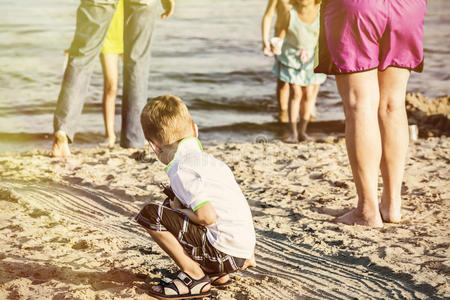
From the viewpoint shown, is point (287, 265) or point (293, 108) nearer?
point (287, 265)

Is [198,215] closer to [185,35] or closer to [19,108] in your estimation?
[19,108]

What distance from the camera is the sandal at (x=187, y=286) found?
8.39 feet

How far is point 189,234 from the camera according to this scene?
2.54 m

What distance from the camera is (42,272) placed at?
108 inches

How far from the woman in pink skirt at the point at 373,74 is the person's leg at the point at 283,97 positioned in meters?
3.43

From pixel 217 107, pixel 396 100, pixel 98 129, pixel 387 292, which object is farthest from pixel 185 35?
pixel 387 292

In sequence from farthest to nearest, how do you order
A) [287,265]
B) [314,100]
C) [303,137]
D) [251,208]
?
[314,100] < [303,137] < [251,208] < [287,265]

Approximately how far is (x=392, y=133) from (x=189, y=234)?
58.1 inches

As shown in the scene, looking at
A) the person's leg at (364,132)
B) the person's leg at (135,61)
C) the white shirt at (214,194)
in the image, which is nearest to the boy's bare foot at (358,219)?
the person's leg at (364,132)

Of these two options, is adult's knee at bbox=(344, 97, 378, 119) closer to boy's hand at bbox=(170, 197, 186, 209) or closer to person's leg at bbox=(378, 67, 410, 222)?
person's leg at bbox=(378, 67, 410, 222)

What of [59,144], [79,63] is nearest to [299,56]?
[79,63]

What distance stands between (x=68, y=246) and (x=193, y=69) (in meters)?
7.59

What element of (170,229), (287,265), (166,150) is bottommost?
(287,265)

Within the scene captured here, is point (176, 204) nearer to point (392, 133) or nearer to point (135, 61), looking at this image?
point (392, 133)
